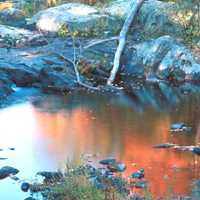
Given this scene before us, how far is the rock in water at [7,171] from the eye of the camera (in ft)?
40.7

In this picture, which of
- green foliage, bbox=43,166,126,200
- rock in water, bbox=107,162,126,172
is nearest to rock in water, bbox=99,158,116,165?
rock in water, bbox=107,162,126,172

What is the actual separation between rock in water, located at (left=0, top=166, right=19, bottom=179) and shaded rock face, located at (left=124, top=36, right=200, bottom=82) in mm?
14365

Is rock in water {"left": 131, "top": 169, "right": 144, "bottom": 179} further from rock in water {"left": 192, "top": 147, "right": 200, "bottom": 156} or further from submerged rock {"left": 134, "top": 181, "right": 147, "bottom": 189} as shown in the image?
rock in water {"left": 192, "top": 147, "right": 200, "bottom": 156}

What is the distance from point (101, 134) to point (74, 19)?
52.5 ft

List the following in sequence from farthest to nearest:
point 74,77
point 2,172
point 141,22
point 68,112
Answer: point 141,22 < point 74,77 < point 68,112 < point 2,172

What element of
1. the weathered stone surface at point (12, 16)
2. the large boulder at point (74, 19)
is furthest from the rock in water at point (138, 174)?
the weathered stone surface at point (12, 16)

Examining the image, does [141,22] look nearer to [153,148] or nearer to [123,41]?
[123,41]

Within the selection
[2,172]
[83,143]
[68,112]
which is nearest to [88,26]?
[68,112]

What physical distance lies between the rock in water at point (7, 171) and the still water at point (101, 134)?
0.52 ft

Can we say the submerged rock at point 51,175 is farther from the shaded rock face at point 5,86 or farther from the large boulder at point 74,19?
the large boulder at point 74,19

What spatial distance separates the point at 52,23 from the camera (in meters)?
32.4

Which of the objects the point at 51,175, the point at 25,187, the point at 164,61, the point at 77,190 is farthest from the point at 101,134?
the point at 164,61

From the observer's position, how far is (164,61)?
26.7m

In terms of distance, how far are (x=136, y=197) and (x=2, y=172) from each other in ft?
11.1
